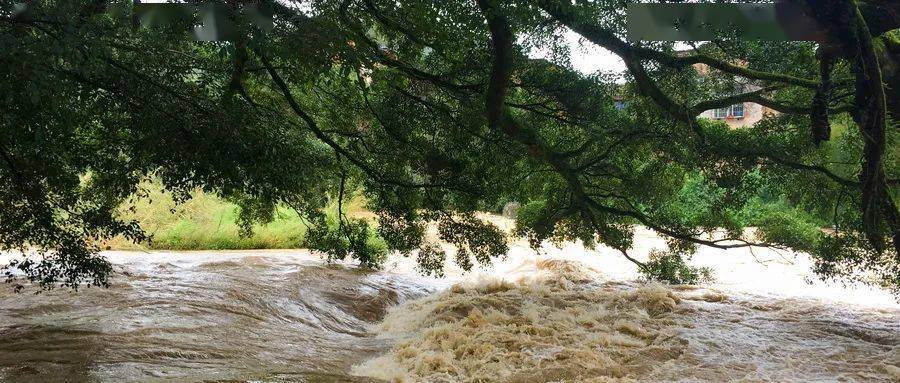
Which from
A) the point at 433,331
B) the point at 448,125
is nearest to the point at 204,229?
the point at 448,125

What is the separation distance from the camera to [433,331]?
24.7 ft

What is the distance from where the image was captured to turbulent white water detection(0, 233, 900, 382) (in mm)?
5727

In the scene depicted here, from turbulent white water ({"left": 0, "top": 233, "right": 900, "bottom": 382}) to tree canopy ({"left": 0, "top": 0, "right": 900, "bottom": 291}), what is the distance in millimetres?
658

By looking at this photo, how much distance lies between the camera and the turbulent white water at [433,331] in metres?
5.73

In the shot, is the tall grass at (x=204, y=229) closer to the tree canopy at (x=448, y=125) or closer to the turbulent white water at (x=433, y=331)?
the turbulent white water at (x=433, y=331)

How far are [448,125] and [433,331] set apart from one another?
2525 mm

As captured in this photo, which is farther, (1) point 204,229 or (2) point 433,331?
(1) point 204,229

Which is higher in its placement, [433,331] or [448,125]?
[448,125]

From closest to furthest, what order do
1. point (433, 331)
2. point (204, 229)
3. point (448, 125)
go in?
point (433, 331) → point (448, 125) → point (204, 229)

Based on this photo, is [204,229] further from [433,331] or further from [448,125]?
[433,331]

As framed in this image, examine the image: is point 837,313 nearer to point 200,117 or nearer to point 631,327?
point 631,327

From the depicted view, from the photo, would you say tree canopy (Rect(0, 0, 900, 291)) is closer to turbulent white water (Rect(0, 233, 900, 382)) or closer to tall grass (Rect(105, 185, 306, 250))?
turbulent white water (Rect(0, 233, 900, 382))

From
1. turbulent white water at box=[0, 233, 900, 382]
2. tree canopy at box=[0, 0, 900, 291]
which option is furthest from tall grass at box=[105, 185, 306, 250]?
tree canopy at box=[0, 0, 900, 291]

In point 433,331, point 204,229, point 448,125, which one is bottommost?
point 433,331
